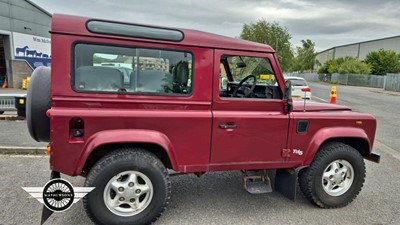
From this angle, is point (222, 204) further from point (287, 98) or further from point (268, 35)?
point (268, 35)

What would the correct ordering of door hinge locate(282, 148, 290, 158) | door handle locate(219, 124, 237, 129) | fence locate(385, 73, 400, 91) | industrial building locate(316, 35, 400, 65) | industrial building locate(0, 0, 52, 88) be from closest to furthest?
1. door handle locate(219, 124, 237, 129)
2. door hinge locate(282, 148, 290, 158)
3. industrial building locate(0, 0, 52, 88)
4. fence locate(385, 73, 400, 91)
5. industrial building locate(316, 35, 400, 65)

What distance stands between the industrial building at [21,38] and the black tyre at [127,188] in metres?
17.9

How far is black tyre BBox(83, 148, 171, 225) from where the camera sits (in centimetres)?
276

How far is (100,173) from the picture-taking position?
2.74 meters

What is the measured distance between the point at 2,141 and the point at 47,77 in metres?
3.70

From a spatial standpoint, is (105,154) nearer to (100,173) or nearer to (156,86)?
(100,173)

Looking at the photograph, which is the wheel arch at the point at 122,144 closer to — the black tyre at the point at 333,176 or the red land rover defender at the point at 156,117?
the red land rover defender at the point at 156,117

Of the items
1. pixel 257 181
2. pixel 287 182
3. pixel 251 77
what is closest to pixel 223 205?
pixel 257 181

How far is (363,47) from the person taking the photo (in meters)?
61.0

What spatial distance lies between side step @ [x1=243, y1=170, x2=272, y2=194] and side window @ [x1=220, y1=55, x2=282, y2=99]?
975mm

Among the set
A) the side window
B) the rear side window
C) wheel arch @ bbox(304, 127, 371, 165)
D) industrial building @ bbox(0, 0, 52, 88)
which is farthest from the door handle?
industrial building @ bbox(0, 0, 52, 88)

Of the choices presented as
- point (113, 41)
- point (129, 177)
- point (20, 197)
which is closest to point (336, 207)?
point (129, 177)

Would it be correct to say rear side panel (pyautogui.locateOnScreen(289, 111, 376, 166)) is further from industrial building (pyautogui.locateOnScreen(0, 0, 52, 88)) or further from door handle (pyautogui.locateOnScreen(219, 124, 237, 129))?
industrial building (pyautogui.locateOnScreen(0, 0, 52, 88))

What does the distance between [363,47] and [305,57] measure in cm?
1505
